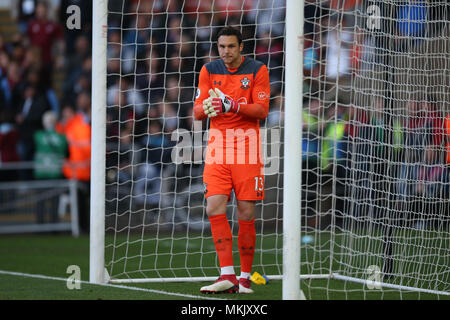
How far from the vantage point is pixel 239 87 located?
6.56 m

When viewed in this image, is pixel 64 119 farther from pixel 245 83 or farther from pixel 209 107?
pixel 209 107

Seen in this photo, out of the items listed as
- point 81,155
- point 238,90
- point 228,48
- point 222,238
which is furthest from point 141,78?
point 222,238

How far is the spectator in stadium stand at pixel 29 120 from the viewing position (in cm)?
1420

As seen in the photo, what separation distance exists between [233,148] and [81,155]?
24.0ft

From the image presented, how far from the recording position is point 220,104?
6.09 metres

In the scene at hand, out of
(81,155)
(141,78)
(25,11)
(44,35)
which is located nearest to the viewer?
(141,78)

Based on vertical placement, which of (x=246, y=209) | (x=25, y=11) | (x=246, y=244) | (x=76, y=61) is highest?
(x=25, y=11)

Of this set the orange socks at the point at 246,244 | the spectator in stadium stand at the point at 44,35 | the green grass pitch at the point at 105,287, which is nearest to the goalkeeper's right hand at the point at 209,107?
the orange socks at the point at 246,244

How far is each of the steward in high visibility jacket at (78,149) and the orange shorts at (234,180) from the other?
6.87 metres

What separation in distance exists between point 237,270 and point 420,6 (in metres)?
3.15

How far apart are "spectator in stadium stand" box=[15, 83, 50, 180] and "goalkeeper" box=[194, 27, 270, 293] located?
8299 millimetres

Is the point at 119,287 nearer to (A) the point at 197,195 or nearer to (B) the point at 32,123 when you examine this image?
(A) the point at 197,195

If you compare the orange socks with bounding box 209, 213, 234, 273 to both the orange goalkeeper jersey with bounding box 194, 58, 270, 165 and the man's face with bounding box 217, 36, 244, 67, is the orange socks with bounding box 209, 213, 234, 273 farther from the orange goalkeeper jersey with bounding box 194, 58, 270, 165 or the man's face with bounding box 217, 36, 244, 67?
the man's face with bounding box 217, 36, 244, 67

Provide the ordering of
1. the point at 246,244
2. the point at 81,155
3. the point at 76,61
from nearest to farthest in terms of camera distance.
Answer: the point at 246,244 → the point at 81,155 → the point at 76,61
